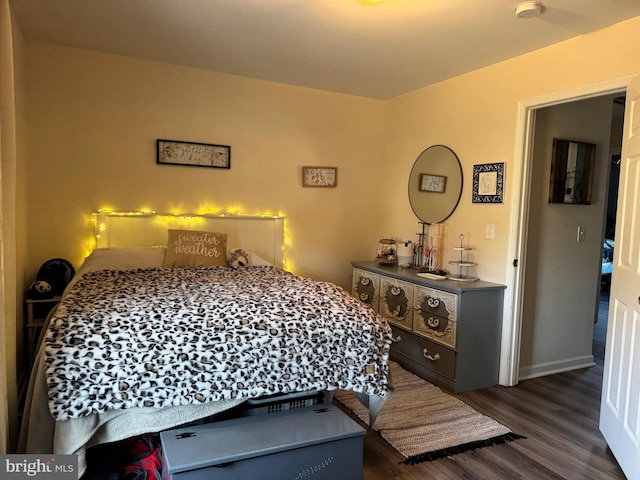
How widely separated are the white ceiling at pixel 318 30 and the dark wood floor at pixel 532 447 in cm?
247

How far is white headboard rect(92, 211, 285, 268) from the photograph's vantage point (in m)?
3.56

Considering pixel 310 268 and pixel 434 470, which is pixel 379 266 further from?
pixel 434 470

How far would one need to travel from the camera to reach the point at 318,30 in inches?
111

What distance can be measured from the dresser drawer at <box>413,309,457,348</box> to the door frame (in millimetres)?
452

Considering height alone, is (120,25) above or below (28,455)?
above

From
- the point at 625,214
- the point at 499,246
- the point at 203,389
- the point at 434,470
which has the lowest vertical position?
the point at 434,470

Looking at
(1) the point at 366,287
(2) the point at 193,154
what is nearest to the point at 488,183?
(1) the point at 366,287

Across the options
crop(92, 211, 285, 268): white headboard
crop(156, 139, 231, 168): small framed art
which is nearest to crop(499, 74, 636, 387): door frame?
crop(92, 211, 285, 268): white headboard

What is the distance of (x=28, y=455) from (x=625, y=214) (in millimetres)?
3094

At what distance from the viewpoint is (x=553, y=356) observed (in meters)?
3.59

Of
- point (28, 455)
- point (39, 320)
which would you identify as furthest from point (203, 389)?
point (39, 320)

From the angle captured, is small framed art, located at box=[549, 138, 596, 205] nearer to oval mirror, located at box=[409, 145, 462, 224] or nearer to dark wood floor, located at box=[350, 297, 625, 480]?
oval mirror, located at box=[409, 145, 462, 224]

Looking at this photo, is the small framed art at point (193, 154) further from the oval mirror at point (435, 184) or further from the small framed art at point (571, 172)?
the small framed art at point (571, 172)

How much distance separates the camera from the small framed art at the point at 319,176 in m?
4.36
